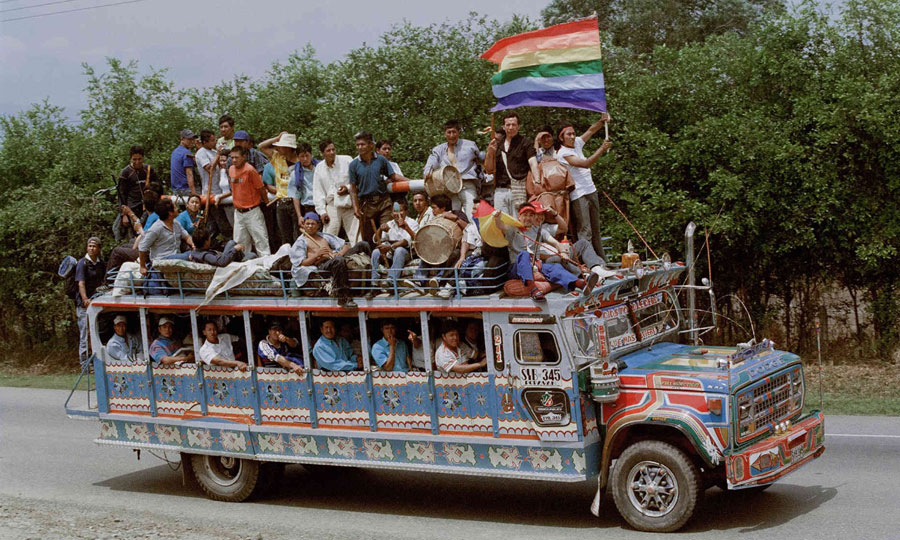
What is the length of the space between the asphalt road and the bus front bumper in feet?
1.65

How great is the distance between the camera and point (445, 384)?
10055 millimetres

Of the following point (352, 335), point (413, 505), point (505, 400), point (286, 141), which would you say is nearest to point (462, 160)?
point (286, 141)

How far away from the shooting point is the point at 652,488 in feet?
29.8

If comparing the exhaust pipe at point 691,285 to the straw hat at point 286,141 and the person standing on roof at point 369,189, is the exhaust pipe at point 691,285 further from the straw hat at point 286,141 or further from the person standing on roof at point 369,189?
the straw hat at point 286,141

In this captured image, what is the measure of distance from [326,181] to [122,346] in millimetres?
3303

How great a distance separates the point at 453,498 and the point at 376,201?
380cm

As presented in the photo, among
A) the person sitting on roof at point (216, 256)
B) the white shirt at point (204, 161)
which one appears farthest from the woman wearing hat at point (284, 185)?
the person sitting on roof at point (216, 256)

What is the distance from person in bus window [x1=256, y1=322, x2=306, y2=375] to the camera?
11022mm

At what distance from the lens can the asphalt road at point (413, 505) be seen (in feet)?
31.0

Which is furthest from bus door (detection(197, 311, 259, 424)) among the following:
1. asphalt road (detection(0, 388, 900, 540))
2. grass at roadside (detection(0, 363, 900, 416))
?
grass at roadside (detection(0, 363, 900, 416))

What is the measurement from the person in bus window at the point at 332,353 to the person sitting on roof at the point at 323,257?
0.43 meters

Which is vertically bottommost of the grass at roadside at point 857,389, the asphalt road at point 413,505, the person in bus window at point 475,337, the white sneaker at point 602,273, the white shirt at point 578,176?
the grass at roadside at point 857,389

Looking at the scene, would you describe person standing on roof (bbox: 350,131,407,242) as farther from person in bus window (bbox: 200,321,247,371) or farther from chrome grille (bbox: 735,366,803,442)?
chrome grille (bbox: 735,366,803,442)

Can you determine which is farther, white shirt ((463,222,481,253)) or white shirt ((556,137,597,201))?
white shirt ((556,137,597,201))
